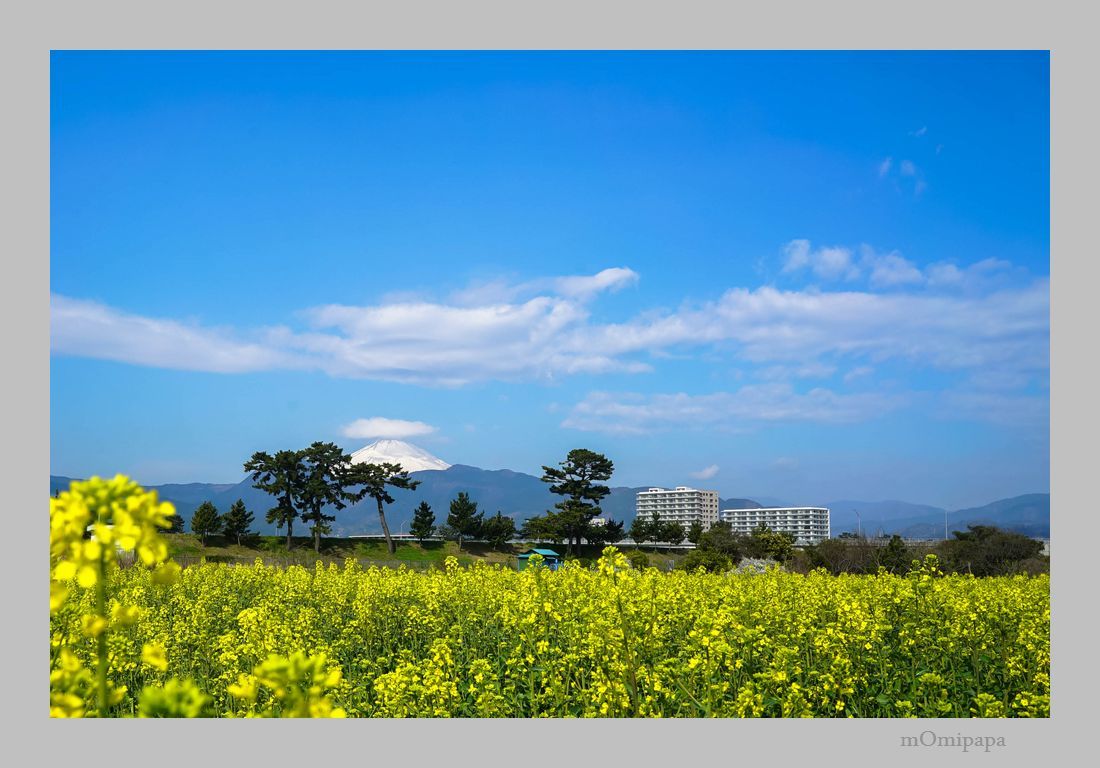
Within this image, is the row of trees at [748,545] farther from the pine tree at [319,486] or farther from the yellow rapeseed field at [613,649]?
the yellow rapeseed field at [613,649]

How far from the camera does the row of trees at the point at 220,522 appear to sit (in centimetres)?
2881

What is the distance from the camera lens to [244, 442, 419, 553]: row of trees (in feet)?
95.4

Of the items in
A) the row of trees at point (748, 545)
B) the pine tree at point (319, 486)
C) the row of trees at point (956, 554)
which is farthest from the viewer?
the pine tree at point (319, 486)

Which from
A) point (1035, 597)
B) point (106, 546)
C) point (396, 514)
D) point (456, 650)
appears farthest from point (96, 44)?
point (396, 514)

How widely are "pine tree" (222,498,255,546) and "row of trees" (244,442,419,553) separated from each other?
1.07 meters

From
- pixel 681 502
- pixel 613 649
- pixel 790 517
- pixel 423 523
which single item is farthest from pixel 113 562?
pixel 790 517

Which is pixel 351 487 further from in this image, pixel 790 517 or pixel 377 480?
pixel 790 517

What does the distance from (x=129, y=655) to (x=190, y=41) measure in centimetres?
354

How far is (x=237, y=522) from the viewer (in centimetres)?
2972

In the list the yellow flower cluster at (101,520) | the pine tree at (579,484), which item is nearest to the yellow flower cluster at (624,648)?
the yellow flower cluster at (101,520)

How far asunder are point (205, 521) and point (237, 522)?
3.66ft

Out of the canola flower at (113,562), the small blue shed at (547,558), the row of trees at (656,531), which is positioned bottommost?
the row of trees at (656,531)

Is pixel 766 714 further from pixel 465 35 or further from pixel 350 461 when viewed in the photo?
pixel 350 461
